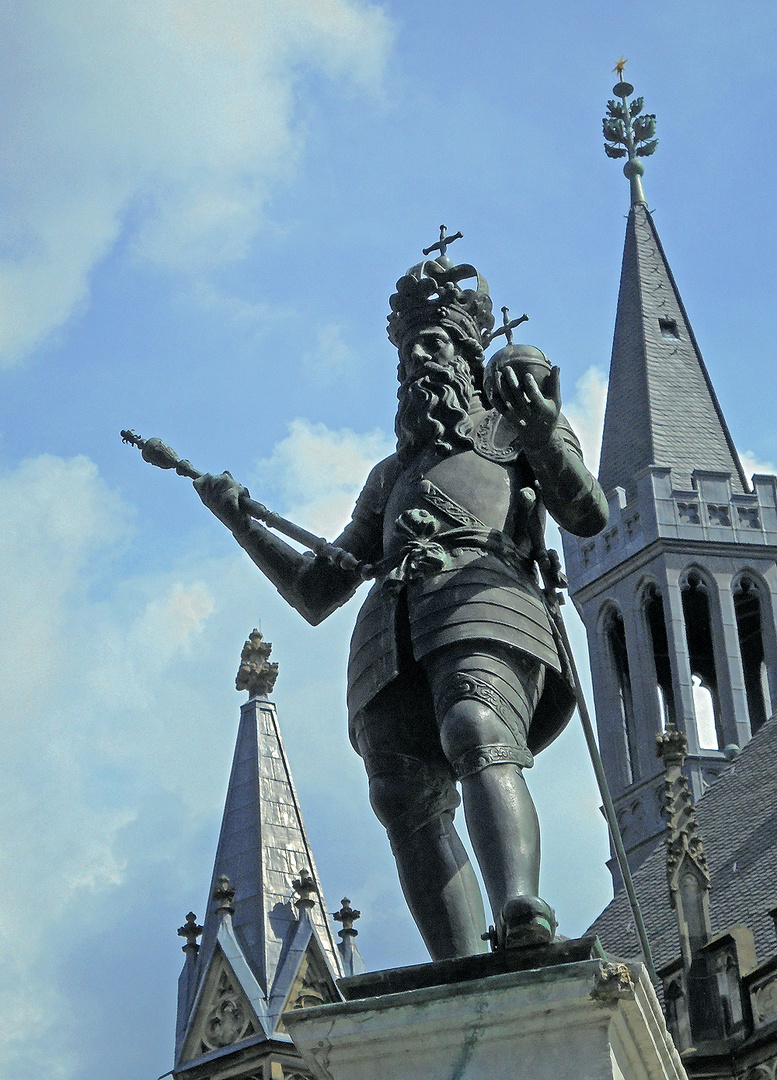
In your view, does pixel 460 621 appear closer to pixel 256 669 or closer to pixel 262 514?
pixel 262 514

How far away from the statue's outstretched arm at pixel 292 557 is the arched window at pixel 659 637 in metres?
37.0

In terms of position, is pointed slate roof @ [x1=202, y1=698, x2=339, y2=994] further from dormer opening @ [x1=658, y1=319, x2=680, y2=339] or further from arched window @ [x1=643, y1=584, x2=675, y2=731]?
dormer opening @ [x1=658, y1=319, x2=680, y2=339]

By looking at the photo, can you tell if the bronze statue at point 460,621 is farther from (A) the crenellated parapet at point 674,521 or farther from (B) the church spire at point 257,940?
(A) the crenellated parapet at point 674,521

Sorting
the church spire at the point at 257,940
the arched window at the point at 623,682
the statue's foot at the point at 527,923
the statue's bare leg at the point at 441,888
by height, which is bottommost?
the statue's foot at the point at 527,923

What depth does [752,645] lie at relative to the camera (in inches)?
1763

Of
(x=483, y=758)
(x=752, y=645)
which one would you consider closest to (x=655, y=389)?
(x=752, y=645)

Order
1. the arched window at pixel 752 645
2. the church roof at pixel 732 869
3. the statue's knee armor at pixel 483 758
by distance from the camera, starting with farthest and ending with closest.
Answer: the arched window at pixel 752 645 < the church roof at pixel 732 869 < the statue's knee armor at pixel 483 758

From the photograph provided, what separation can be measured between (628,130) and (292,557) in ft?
165

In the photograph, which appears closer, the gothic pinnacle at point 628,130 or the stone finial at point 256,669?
the stone finial at point 256,669

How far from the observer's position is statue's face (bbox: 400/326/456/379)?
22.5 feet

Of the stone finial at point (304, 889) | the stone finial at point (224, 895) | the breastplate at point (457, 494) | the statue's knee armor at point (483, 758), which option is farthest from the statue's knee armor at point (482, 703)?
the stone finial at point (224, 895)

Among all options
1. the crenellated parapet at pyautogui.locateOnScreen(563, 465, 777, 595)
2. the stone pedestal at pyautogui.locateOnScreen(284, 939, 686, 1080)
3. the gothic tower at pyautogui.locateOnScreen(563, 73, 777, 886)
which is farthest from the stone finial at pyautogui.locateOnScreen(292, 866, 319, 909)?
the crenellated parapet at pyautogui.locateOnScreen(563, 465, 777, 595)

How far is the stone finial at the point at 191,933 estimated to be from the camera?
20609 millimetres

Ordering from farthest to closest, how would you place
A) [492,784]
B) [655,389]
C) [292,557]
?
[655,389]
[292,557]
[492,784]
